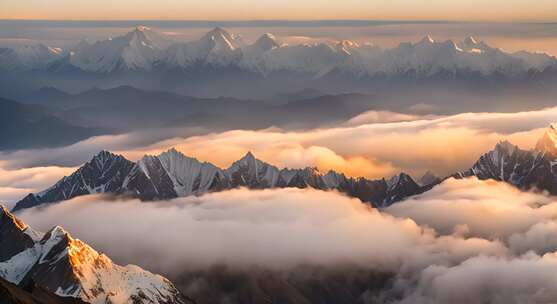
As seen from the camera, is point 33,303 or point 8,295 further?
point 33,303
